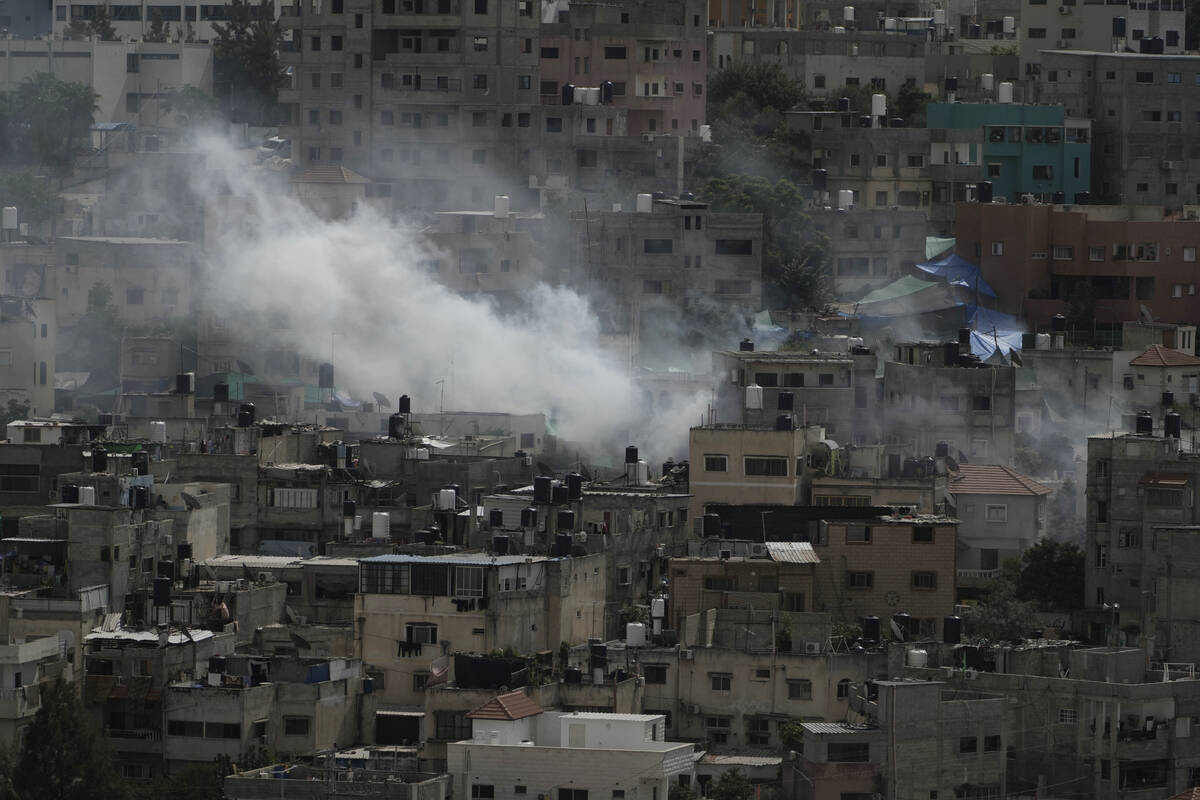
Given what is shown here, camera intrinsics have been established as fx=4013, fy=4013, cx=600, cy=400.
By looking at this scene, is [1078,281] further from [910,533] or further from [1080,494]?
[910,533]

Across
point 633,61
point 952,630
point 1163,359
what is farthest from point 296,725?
point 633,61

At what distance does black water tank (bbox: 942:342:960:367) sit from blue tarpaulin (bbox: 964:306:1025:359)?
4114 millimetres

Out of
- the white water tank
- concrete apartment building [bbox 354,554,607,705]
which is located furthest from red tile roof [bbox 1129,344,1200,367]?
concrete apartment building [bbox 354,554,607,705]

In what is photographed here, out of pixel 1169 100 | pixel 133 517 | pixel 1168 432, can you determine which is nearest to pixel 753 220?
pixel 1169 100

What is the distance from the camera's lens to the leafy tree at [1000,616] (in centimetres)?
6819

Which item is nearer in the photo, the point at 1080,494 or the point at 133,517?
the point at 133,517

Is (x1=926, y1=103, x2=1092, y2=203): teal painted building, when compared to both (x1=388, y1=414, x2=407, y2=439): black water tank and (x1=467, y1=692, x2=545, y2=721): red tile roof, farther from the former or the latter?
(x1=467, y1=692, x2=545, y2=721): red tile roof

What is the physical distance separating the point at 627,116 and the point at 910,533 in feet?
118

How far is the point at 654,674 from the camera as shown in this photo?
63375mm

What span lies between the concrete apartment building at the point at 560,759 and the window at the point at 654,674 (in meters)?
4.73

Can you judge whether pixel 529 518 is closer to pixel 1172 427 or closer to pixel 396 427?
pixel 396 427

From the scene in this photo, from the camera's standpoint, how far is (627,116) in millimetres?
103812

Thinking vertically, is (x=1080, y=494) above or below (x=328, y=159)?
below

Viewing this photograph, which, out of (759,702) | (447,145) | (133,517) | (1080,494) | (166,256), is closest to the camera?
(759,702)
